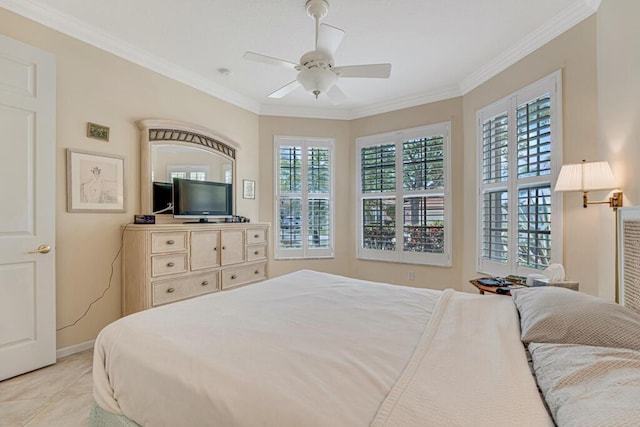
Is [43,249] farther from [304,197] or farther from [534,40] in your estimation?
[534,40]

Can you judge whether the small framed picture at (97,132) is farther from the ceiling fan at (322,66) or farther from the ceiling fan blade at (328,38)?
the ceiling fan blade at (328,38)

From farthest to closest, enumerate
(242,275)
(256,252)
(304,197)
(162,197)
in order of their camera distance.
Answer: (304,197)
(256,252)
(242,275)
(162,197)

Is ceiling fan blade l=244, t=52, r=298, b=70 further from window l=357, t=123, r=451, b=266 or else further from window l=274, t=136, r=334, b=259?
window l=357, t=123, r=451, b=266

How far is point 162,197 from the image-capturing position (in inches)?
125

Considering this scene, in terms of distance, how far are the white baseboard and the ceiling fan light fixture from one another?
2907mm

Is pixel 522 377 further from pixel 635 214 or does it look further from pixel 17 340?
pixel 17 340

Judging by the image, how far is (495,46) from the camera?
2.91 metres

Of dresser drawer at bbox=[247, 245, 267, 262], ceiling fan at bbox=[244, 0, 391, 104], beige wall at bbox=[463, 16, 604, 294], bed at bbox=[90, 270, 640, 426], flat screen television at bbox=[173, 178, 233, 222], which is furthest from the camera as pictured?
dresser drawer at bbox=[247, 245, 267, 262]

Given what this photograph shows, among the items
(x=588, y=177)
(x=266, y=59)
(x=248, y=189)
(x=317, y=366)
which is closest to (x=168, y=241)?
(x=248, y=189)

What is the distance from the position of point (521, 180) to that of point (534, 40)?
125cm

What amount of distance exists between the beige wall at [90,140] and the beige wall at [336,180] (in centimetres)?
152

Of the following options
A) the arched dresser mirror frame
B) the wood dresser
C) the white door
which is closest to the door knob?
the white door

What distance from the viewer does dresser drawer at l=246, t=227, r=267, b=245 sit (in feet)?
12.0

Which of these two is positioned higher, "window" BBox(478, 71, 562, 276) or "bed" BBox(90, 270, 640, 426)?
"window" BBox(478, 71, 562, 276)
